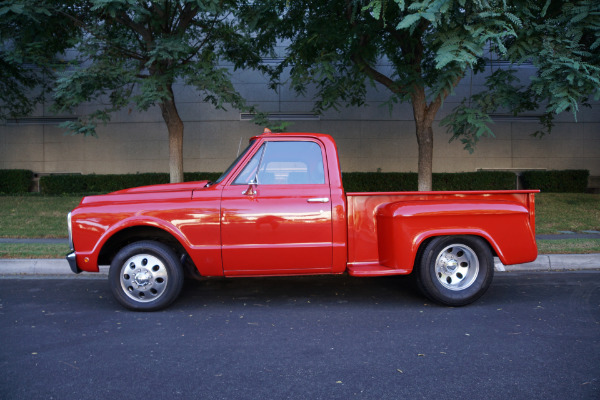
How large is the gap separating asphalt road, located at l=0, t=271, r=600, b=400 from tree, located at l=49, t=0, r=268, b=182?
15.5ft

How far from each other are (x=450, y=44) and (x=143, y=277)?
19.1 ft

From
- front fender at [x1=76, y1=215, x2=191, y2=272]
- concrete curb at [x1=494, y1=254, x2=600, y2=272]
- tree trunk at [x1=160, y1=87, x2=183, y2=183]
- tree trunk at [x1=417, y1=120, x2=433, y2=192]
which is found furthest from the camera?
tree trunk at [x1=160, y1=87, x2=183, y2=183]

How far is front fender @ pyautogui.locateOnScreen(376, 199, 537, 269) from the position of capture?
4.98m

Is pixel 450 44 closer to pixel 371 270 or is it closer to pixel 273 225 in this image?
pixel 371 270

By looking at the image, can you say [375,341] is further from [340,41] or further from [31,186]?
[31,186]

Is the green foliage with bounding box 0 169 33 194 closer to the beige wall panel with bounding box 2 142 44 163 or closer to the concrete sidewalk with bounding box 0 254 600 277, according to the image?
the beige wall panel with bounding box 2 142 44 163

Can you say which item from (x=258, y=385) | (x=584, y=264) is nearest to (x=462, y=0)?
(x=584, y=264)

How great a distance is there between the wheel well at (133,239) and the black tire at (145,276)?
0.22 meters

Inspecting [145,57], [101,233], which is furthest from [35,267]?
[145,57]

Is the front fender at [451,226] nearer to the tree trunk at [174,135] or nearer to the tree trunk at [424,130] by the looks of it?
the tree trunk at [424,130]

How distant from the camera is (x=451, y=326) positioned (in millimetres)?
4523

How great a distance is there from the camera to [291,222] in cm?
500

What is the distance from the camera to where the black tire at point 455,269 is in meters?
5.14

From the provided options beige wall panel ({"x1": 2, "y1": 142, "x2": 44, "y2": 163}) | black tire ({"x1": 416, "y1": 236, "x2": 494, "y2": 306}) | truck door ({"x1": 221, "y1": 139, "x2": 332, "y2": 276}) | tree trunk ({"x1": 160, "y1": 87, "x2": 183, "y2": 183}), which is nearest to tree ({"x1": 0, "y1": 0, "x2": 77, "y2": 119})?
tree trunk ({"x1": 160, "y1": 87, "x2": 183, "y2": 183})
